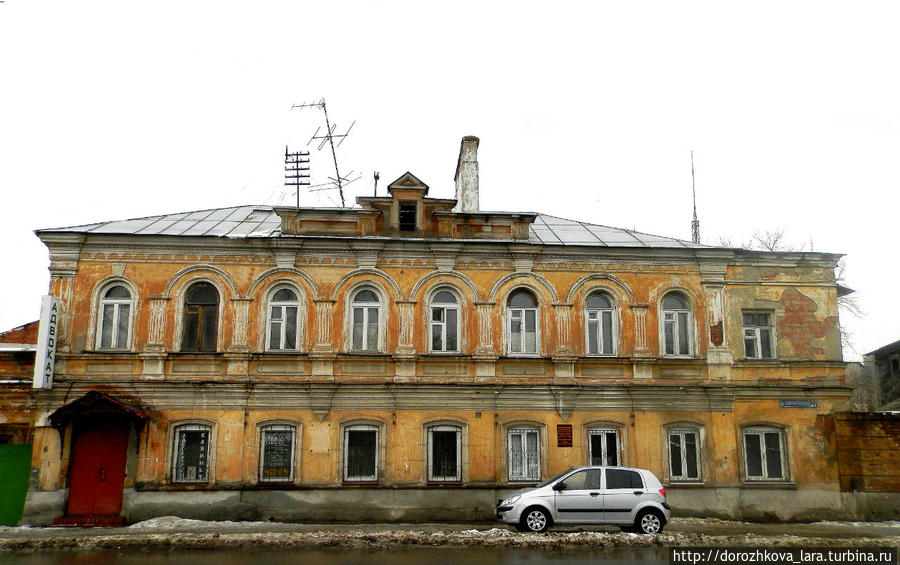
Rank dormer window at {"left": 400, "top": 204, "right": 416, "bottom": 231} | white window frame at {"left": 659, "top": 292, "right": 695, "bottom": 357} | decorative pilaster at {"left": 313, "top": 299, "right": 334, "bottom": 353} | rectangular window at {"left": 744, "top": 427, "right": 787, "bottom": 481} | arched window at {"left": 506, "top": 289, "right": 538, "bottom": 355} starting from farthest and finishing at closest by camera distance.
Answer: dormer window at {"left": 400, "top": 204, "right": 416, "bottom": 231} → white window frame at {"left": 659, "top": 292, "right": 695, "bottom": 357} → arched window at {"left": 506, "top": 289, "right": 538, "bottom": 355} → rectangular window at {"left": 744, "top": 427, "right": 787, "bottom": 481} → decorative pilaster at {"left": 313, "top": 299, "right": 334, "bottom": 353}

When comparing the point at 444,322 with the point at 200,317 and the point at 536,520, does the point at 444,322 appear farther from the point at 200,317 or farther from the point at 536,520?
the point at 200,317

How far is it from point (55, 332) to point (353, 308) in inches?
288

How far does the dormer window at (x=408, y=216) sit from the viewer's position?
65.3 ft

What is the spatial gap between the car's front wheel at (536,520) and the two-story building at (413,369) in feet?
8.68

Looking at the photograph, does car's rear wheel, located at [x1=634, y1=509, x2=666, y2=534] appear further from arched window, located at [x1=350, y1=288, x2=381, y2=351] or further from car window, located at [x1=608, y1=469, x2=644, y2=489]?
arched window, located at [x1=350, y1=288, x2=381, y2=351]

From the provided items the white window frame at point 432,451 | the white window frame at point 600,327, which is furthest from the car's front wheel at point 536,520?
the white window frame at point 600,327

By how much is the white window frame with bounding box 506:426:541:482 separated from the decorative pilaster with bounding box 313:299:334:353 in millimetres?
5188

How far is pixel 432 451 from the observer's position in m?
18.3

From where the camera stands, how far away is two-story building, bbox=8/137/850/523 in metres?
17.8

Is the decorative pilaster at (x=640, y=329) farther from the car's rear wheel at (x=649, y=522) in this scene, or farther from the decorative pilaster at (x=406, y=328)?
the decorative pilaster at (x=406, y=328)

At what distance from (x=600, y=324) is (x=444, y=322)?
4.23 meters

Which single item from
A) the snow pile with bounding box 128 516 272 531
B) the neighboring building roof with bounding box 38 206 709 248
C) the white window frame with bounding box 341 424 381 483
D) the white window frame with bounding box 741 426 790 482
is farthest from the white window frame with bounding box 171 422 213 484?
the white window frame with bounding box 741 426 790 482

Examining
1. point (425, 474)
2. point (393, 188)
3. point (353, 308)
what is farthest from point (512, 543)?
point (393, 188)

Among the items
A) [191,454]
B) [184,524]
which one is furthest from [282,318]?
[184,524]
